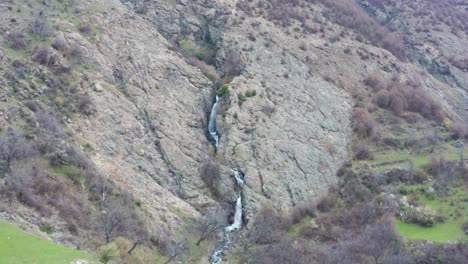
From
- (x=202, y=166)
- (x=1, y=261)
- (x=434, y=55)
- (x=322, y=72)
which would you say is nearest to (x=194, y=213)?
(x=202, y=166)

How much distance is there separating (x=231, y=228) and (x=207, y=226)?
15.3 feet

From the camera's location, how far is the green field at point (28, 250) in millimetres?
22953

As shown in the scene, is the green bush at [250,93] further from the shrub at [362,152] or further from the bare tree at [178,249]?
the bare tree at [178,249]

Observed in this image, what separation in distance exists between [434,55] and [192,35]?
42.6m

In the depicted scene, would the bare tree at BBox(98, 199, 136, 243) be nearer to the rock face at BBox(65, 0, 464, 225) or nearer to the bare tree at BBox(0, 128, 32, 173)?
the rock face at BBox(65, 0, 464, 225)

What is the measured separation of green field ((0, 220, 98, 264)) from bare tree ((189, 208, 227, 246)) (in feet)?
62.1

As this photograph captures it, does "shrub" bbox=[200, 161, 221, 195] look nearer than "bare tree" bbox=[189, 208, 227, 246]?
No

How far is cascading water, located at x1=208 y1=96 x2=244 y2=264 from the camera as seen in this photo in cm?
4494

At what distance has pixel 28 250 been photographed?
23984 millimetres

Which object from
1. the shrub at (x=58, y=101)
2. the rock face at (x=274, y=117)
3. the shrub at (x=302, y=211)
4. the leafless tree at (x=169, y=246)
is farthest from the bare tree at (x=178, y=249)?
the shrub at (x=58, y=101)

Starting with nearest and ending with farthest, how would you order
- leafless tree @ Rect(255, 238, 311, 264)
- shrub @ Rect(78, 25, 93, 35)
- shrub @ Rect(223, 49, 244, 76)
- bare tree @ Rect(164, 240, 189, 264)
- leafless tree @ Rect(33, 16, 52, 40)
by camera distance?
bare tree @ Rect(164, 240, 189, 264)
leafless tree @ Rect(255, 238, 311, 264)
leafless tree @ Rect(33, 16, 52, 40)
shrub @ Rect(78, 25, 93, 35)
shrub @ Rect(223, 49, 244, 76)

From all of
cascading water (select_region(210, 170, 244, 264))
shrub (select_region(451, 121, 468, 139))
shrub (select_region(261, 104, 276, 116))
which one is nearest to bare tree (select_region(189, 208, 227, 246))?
cascading water (select_region(210, 170, 244, 264))

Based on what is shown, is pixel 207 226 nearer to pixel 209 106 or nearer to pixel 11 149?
pixel 11 149

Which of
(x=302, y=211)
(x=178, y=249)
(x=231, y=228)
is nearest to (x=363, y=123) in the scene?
(x=302, y=211)
